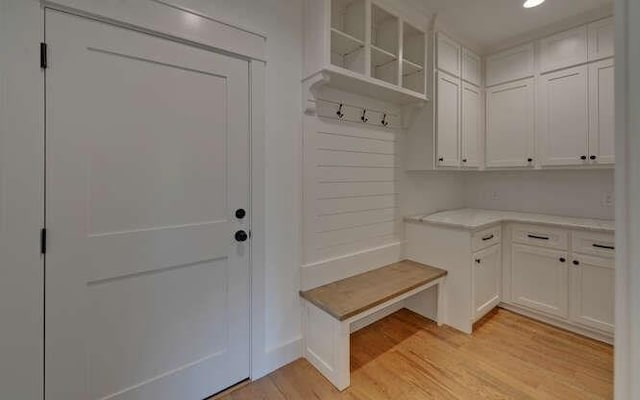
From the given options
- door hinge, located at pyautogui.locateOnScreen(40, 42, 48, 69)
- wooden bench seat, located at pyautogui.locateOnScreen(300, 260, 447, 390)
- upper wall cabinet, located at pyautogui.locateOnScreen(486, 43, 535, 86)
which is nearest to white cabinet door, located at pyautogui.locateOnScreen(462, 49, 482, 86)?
upper wall cabinet, located at pyautogui.locateOnScreen(486, 43, 535, 86)

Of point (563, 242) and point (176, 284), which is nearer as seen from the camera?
point (176, 284)

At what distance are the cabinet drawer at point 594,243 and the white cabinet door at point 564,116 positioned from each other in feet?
2.12

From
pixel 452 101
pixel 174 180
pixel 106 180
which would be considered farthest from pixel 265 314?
pixel 452 101

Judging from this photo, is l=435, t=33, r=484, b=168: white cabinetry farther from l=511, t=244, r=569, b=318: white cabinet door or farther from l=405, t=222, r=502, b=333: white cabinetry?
l=511, t=244, r=569, b=318: white cabinet door

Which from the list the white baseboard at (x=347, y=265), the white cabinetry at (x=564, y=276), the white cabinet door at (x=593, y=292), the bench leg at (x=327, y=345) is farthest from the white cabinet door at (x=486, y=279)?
the bench leg at (x=327, y=345)

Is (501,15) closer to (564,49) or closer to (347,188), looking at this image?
(564,49)

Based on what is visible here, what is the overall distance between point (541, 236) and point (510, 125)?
3.70 ft

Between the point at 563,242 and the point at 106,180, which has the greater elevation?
the point at 106,180

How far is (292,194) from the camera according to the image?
1911 millimetres

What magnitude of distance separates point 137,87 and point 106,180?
18.4 inches

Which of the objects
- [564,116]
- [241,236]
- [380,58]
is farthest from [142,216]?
[564,116]

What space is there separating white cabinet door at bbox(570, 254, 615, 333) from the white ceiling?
200cm

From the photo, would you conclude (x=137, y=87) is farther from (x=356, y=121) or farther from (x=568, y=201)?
(x=568, y=201)

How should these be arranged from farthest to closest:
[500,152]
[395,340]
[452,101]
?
[500,152]
[452,101]
[395,340]
